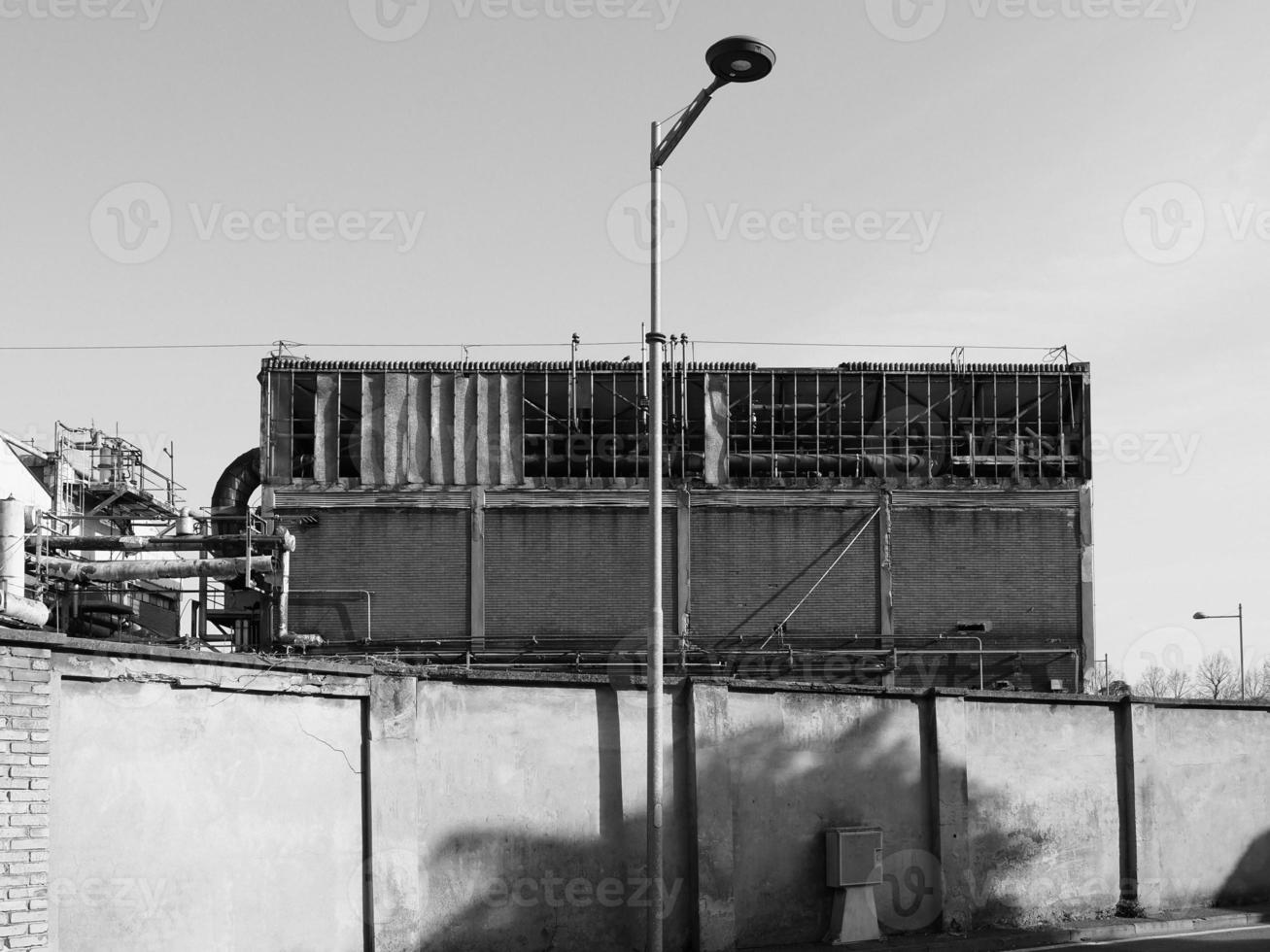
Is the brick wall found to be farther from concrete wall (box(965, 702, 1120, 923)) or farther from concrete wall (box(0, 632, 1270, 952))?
concrete wall (box(965, 702, 1120, 923))

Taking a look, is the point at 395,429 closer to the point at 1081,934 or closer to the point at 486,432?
the point at 486,432

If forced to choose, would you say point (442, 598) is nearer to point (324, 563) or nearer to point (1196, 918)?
point (324, 563)

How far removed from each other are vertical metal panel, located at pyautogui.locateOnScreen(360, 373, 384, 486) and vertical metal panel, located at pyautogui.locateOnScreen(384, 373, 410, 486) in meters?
0.11

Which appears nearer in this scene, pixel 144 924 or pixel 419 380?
pixel 144 924

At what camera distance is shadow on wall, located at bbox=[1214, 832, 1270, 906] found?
59.5 feet

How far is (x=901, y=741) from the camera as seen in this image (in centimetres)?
1579

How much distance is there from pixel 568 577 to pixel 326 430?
6587 mm

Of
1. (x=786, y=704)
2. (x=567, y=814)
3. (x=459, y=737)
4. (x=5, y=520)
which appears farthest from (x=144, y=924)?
(x=5, y=520)

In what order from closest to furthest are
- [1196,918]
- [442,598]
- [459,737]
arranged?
[459,737] → [1196,918] → [442,598]

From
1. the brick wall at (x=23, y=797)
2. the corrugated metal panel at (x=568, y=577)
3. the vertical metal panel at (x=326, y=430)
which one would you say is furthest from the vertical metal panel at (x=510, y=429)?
the brick wall at (x=23, y=797)

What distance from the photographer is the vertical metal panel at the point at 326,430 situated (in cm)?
2989

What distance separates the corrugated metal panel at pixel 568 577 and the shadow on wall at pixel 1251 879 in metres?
13.9

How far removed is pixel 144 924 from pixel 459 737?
3497 millimetres

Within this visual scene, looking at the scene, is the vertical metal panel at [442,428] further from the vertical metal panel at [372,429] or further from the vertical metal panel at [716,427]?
the vertical metal panel at [716,427]
